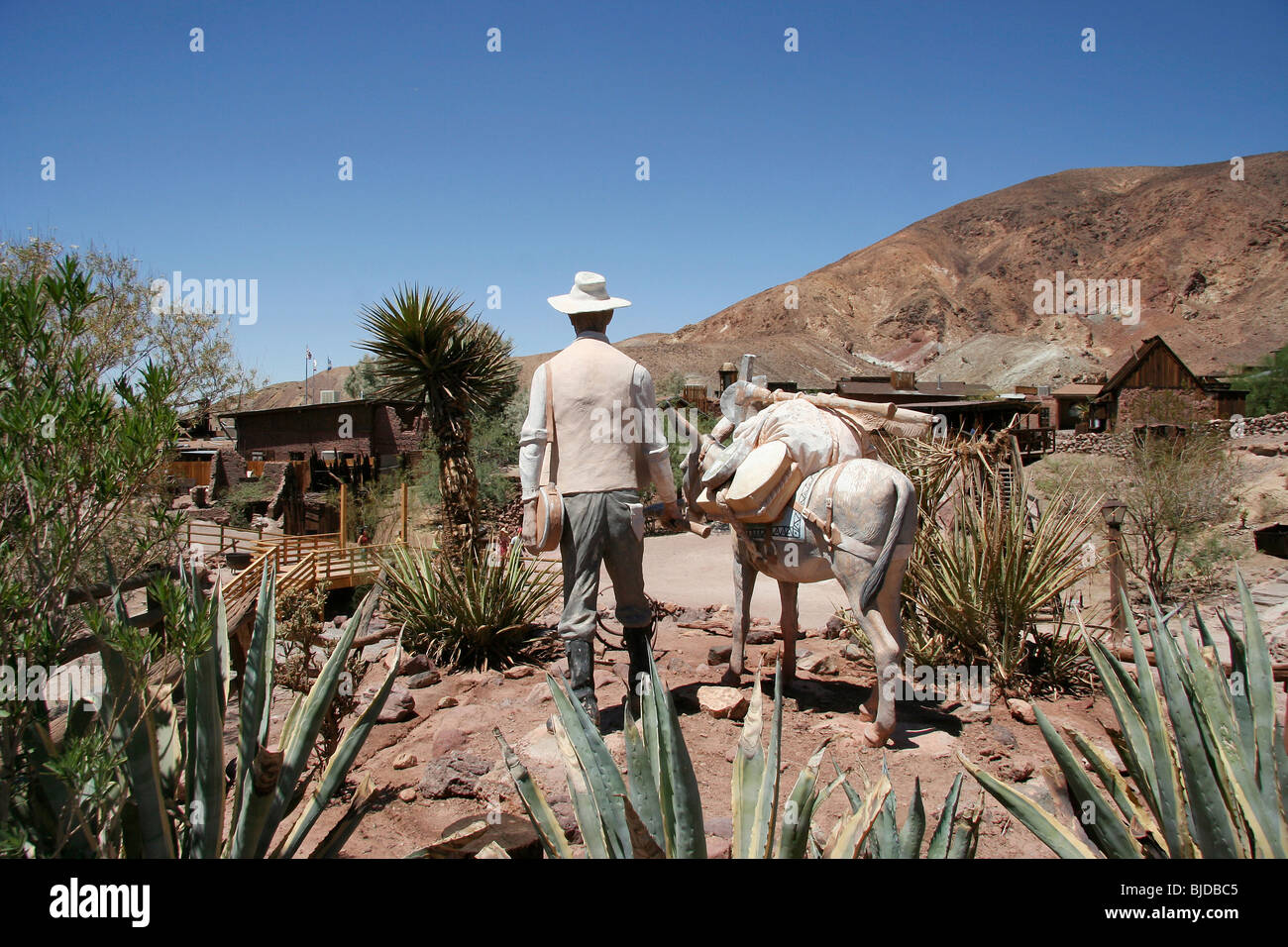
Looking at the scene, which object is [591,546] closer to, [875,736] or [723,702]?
[723,702]

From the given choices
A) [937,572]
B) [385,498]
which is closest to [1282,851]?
[937,572]

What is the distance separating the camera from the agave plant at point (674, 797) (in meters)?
1.70

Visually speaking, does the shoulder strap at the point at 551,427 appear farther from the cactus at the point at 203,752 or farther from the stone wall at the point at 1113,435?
the stone wall at the point at 1113,435

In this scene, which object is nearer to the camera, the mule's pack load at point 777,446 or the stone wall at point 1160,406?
the mule's pack load at point 777,446

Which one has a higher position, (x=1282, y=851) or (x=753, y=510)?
(x=753, y=510)

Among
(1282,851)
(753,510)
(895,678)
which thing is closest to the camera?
(1282,851)

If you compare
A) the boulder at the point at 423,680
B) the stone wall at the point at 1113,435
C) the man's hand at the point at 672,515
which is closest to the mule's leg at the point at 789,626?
the man's hand at the point at 672,515

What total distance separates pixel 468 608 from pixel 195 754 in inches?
145

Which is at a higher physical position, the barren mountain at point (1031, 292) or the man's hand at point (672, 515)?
the barren mountain at point (1031, 292)

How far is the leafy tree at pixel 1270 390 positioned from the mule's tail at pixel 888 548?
36542mm

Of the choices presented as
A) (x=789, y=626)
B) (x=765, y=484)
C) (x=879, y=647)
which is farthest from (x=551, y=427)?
(x=879, y=647)
